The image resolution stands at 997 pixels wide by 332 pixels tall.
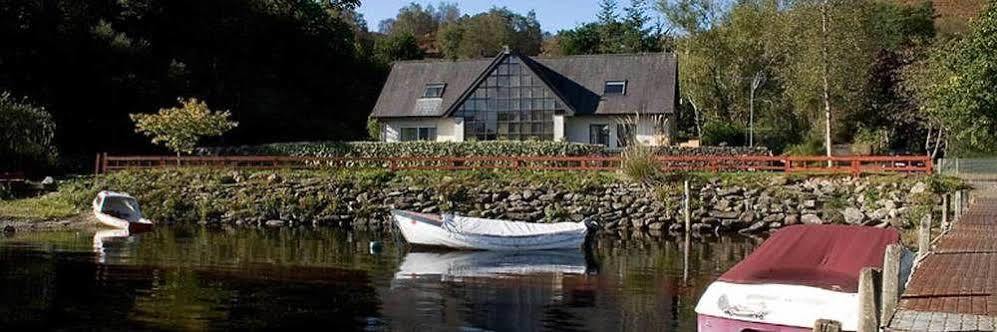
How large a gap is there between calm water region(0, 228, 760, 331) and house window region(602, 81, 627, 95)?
19.9 m

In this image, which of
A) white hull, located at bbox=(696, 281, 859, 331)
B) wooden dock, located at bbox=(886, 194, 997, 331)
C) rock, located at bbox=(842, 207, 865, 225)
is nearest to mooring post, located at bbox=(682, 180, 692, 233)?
rock, located at bbox=(842, 207, 865, 225)

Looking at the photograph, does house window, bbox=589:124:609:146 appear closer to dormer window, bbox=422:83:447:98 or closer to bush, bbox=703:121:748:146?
bush, bbox=703:121:748:146

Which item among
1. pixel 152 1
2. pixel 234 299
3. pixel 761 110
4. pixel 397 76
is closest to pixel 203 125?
pixel 397 76

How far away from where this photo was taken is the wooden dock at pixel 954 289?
996cm

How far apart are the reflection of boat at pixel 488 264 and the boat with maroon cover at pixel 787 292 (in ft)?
32.8

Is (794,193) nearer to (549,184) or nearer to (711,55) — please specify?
(549,184)

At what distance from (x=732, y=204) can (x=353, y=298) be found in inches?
811

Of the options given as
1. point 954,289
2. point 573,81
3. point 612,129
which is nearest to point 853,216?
point 612,129

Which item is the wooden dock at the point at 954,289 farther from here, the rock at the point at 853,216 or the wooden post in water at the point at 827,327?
the rock at the point at 853,216

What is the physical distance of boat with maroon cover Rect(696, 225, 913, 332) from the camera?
1340 centimetres

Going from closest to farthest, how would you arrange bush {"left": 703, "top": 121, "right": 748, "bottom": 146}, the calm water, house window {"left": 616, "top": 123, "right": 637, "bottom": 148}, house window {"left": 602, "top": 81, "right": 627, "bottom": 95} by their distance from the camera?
the calm water
house window {"left": 616, "top": 123, "right": 637, "bottom": 148}
house window {"left": 602, "top": 81, "right": 627, "bottom": 95}
bush {"left": 703, "top": 121, "right": 748, "bottom": 146}

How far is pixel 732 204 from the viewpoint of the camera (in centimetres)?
3766

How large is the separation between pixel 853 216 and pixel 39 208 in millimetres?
30911

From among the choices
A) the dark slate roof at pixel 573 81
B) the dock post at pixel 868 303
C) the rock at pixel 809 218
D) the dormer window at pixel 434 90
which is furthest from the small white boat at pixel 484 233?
the dormer window at pixel 434 90
